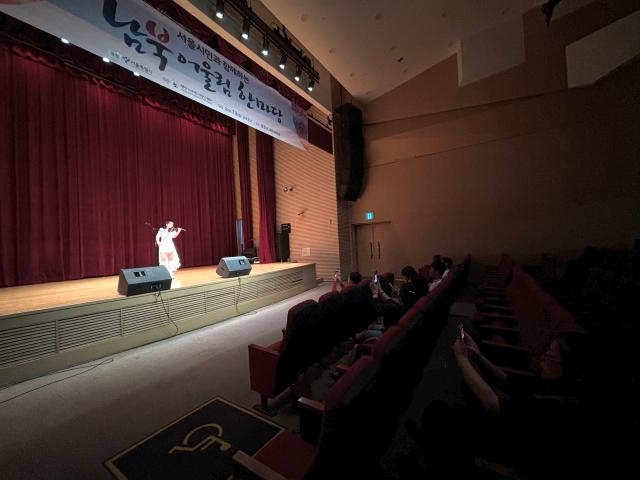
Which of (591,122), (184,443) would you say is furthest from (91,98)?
(591,122)

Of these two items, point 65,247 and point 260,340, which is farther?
point 65,247

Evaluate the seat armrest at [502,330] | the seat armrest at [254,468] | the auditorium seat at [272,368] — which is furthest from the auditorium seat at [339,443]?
the seat armrest at [502,330]

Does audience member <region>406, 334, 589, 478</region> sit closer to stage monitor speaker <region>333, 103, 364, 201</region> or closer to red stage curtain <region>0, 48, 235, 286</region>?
stage monitor speaker <region>333, 103, 364, 201</region>

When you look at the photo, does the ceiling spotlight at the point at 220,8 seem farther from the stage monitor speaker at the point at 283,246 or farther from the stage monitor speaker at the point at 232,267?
the stage monitor speaker at the point at 283,246

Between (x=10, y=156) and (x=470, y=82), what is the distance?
8424 mm

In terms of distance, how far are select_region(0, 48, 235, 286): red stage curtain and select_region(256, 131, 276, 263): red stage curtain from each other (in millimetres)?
1578

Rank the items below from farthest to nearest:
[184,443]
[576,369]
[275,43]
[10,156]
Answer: [10,156], [275,43], [184,443], [576,369]

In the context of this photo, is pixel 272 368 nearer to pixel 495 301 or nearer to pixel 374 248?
pixel 495 301

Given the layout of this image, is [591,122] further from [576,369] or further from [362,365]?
[362,365]

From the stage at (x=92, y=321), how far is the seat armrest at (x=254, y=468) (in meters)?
2.72

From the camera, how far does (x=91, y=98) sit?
18.0ft

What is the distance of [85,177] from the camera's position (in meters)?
5.36

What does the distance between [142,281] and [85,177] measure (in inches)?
149

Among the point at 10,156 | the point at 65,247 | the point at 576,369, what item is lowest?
the point at 576,369
